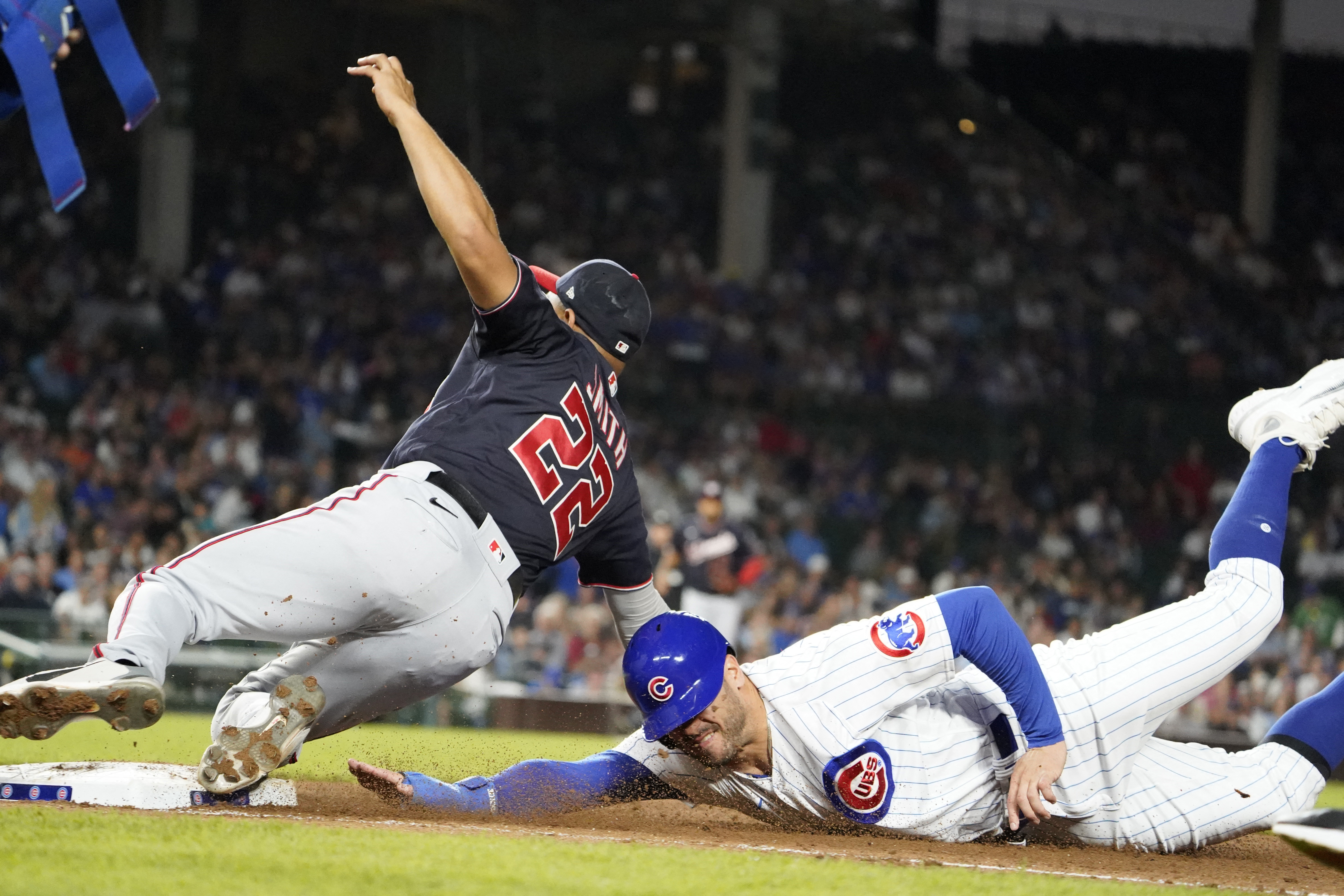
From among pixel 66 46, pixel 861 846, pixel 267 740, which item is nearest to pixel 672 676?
pixel 861 846

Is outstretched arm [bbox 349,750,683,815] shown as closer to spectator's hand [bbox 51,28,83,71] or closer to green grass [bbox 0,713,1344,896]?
green grass [bbox 0,713,1344,896]

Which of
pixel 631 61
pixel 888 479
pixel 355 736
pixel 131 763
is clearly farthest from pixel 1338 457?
pixel 131 763

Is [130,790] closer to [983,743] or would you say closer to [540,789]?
[540,789]

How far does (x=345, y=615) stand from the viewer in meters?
3.10

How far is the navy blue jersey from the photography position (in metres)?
3.36

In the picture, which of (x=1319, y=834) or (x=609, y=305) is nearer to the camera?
(x=1319, y=834)

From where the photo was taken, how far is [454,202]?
3117 mm

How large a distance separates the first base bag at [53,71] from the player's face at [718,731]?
2442 millimetres

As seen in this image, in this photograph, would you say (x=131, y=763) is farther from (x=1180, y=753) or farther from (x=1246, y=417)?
(x=1246, y=417)

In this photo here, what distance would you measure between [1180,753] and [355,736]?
172 inches

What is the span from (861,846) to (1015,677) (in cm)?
58

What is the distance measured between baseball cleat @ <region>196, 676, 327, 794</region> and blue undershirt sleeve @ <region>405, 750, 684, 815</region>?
0.48 m

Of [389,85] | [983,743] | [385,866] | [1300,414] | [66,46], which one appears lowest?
[983,743]

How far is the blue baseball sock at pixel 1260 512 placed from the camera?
162 inches
